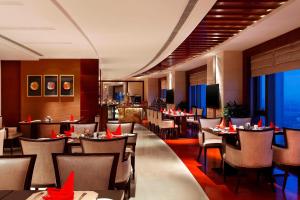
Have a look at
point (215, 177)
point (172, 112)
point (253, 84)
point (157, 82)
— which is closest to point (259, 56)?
point (253, 84)

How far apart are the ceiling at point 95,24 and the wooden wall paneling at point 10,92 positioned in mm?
1494

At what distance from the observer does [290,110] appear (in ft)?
25.4

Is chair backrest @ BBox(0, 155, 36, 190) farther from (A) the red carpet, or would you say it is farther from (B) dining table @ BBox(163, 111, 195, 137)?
(B) dining table @ BBox(163, 111, 195, 137)

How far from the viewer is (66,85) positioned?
9180 mm

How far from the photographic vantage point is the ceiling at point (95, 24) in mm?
4008

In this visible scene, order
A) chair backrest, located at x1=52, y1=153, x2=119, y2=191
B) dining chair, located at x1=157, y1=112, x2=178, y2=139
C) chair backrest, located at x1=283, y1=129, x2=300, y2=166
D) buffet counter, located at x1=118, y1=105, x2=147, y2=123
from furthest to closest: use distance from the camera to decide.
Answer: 1. buffet counter, located at x1=118, y1=105, x2=147, y2=123
2. dining chair, located at x1=157, y1=112, x2=178, y2=139
3. chair backrest, located at x1=283, y1=129, x2=300, y2=166
4. chair backrest, located at x1=52, y1=153, x2=119, y2=191

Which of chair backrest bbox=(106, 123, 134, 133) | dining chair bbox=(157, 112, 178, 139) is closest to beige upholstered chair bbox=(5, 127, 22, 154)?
chair backrest bbox=(106, 123, 134, 133)

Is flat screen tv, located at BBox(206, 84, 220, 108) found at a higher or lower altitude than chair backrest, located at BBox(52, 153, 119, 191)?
higher

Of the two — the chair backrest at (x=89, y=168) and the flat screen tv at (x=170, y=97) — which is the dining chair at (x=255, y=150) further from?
the flat screen tv at (x=170, y=97)

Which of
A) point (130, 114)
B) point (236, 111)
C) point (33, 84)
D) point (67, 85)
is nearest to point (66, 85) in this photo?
point (67, 85)

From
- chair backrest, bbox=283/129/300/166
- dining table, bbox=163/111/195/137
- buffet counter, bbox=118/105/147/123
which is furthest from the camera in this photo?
buffet counter, bbox=118/105/147/123

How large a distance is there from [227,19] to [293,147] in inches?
91.6

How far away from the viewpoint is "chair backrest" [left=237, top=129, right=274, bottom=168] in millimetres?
4660

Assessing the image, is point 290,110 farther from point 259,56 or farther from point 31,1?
point 31,1
